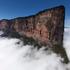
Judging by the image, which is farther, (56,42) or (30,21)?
(30,21)

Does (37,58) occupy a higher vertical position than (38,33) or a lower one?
lower

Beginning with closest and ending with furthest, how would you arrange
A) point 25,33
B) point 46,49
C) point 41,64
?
point 41,64 → point 46,49 → point 25,33

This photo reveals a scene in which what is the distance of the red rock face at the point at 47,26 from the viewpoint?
157 ft

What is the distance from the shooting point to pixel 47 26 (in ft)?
166

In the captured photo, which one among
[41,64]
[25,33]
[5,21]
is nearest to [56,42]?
[41,64]

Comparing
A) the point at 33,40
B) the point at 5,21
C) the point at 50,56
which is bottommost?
the point at 50,56

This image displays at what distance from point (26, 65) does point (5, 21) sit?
37.0 m

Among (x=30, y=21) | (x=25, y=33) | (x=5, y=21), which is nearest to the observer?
(x=30, y=21)

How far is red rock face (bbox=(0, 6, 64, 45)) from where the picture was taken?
47844 millimetres

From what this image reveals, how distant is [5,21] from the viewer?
86.2 meters

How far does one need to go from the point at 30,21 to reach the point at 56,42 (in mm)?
16981

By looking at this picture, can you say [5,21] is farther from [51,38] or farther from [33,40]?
[51,38]

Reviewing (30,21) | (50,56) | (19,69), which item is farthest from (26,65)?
(30,21)

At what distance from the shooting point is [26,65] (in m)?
56.0
